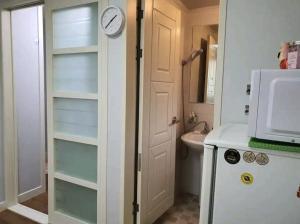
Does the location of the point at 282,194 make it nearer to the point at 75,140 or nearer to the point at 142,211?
the point at 142,211

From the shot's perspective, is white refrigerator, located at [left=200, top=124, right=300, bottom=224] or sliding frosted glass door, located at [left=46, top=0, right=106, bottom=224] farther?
sliding frosted glass door, located at [left=46, top=0, right=106, bottom=224]

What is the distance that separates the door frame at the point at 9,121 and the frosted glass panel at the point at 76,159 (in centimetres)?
69

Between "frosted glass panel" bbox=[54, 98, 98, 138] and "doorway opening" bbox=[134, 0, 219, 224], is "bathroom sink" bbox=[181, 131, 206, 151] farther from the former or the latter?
"frosted glass panel" bbox=[54, 98, 98, 138]

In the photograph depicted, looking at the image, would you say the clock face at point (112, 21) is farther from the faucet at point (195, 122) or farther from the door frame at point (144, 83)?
the faucet at point (195, 122)

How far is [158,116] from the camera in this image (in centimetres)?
219

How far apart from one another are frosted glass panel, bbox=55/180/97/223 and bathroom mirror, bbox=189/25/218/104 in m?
1.62

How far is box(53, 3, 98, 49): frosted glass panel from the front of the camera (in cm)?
188

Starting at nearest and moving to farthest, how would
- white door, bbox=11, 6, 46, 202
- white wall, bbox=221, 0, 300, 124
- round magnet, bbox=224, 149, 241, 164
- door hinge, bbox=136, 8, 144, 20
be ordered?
round magnet, bbox=224, 149, 241, 164 → white wall, bbox=221, 0, 300, 124 → door hinge, bbox=136, 8, 144, 20 → white door, bbox=11, 6, 46, 202

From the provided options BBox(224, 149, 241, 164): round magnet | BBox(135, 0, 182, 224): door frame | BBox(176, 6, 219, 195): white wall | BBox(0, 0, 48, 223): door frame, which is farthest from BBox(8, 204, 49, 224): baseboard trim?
BBox(224, 149, 241, 164): round magnet

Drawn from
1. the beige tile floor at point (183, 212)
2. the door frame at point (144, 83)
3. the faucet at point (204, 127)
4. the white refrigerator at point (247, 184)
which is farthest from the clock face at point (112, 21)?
the beige tile floor at point (183, 212)

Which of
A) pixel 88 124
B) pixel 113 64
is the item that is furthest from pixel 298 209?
pixel 88 124

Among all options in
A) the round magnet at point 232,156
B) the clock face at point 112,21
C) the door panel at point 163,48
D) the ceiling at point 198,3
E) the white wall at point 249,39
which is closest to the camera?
the round magnet at point 232,156

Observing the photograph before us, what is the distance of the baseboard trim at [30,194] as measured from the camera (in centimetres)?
276

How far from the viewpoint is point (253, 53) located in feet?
4.74
